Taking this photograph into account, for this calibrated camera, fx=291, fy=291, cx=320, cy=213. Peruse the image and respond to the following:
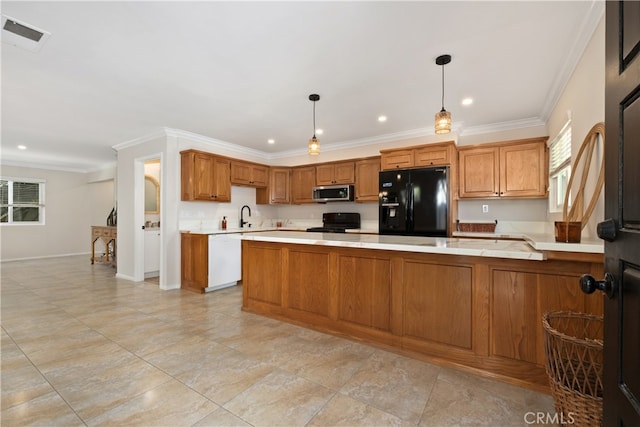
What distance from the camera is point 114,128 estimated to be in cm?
455

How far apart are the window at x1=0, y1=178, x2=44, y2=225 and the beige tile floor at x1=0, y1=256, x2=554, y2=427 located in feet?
19.2

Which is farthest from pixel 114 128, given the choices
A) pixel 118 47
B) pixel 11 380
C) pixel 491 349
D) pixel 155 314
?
pixel 491 349

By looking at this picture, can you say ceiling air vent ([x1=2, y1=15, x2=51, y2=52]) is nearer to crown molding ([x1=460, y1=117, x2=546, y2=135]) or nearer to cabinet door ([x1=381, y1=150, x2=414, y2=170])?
cabinet door ([x1=381, y1=150, x2=414, y2=170])

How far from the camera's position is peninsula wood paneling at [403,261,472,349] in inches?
83.7

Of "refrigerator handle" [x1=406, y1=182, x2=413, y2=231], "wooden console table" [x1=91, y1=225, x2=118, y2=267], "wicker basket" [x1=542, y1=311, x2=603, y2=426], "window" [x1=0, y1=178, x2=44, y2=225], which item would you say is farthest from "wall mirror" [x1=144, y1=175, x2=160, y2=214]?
"wicker basket" [x1=542, y1=311, x2=603, y2=426]

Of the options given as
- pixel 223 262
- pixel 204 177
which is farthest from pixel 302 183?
pixel 223 262

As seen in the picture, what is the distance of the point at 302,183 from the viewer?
234 inches

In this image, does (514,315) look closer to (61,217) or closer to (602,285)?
(602,285)

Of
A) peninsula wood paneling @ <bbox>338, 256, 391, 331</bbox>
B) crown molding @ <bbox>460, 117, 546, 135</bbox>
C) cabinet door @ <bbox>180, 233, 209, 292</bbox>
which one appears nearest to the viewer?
peninsula wood paneling @ <bbox>338, 256, 391, 331</bbox>

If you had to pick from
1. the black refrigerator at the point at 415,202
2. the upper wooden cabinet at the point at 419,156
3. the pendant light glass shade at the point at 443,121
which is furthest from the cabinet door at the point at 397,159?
the pendant light glass shade at the point at 443,121

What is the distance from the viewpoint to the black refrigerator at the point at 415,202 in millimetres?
4070

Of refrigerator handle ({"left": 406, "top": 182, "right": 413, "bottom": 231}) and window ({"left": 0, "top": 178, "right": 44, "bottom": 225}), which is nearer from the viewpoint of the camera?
refrigerator handle ({"left": 406, "top": 182, "right": 413, "bottom": 231})

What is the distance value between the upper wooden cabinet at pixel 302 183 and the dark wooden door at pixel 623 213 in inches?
197

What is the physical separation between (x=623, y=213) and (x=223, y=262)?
4.54m
